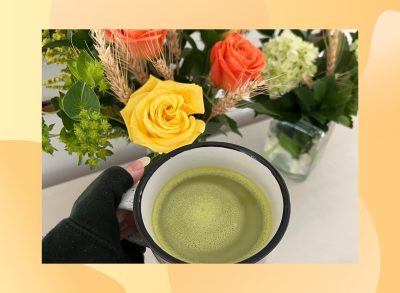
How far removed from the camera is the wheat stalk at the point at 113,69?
0.44 m

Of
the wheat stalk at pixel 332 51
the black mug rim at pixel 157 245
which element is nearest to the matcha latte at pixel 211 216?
the black mug rim at pixel 157 245

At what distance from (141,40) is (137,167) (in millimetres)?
141

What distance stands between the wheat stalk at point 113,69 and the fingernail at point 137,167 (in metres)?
0.07

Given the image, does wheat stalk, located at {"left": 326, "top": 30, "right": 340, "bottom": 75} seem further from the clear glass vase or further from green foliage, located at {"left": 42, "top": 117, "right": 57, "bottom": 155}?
green foliage, located at {"left": 42, "top": 117, "right": 57, "bottom": 155}

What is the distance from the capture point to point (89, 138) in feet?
1.57

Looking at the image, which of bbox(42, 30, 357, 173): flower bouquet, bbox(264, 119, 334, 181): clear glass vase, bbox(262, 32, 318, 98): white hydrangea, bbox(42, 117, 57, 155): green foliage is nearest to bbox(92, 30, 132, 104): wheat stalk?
bbox(42, 30, 357, 173): flower bouquet

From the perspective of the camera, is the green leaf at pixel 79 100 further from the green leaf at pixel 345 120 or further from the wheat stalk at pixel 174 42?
the green leaf at pixel 345 120

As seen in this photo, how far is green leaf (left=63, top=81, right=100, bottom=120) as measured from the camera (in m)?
0.46

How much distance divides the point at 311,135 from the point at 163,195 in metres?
0.32

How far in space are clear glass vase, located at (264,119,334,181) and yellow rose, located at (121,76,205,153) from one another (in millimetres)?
280

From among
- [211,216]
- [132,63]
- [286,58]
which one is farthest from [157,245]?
[286,58]

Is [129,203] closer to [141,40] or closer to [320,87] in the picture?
[141,40]

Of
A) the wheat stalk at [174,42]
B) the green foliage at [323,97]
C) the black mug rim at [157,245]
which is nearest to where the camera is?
the black mug rim at [157,245]
